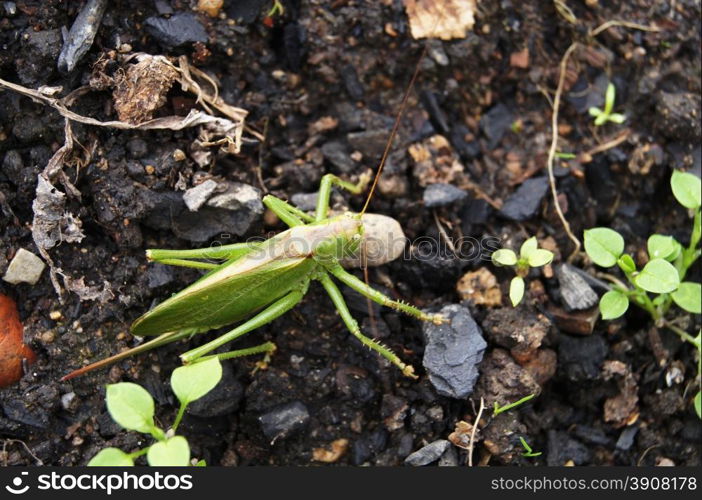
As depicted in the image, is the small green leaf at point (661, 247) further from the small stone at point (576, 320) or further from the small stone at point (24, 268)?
the small stone at point (24, 268)

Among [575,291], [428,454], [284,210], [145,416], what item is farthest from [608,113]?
[145,416]

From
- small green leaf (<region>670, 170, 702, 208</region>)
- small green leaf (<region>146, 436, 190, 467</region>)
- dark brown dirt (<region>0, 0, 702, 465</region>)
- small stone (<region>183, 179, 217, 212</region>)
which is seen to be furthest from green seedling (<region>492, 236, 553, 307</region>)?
small green leaf (<region>146, 436, 190, 467</region>)

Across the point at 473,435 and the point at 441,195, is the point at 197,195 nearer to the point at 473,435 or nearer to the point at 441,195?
the point at 441,195

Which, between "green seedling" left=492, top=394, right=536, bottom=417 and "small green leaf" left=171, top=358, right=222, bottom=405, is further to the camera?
"green seedling" left=492, top=394, right=536, bottom=417

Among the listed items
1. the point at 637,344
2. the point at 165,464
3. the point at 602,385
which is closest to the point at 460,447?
the point at 602,385

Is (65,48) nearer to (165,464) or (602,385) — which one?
(165,464)

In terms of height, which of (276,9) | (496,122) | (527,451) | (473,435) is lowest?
(527,451)

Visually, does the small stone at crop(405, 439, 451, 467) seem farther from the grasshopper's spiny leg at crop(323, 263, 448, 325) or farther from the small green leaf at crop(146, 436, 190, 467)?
the small green leaf at crop(146, 436, 190, 467)
